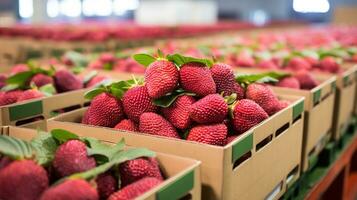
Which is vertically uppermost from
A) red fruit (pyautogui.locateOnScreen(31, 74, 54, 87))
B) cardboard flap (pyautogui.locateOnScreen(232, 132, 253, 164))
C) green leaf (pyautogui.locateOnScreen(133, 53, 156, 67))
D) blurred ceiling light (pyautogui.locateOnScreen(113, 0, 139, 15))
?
blurred ceiling light (pyautogui.locateOnScreen(113, 0, 139, 15))

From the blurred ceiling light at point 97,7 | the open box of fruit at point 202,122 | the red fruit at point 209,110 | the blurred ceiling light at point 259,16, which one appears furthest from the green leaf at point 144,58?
the blurred ceiling light at point 97,7

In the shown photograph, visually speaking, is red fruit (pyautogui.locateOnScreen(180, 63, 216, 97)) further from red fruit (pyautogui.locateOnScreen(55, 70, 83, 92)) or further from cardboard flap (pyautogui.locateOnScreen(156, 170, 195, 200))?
red fruit (pyautogui.locateOnScreen(55, 70, 83, 92))

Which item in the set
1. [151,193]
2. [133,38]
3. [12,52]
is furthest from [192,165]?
[133,38]

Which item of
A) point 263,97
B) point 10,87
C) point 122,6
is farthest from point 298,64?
point 122,6

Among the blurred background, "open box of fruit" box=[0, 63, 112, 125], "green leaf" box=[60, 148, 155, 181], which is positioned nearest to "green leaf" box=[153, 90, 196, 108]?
"green leaf" box=[60, 148, 155, 181]

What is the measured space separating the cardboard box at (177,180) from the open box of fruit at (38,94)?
584 mm

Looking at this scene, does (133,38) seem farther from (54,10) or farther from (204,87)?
(54,10)

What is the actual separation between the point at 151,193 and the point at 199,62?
1.65ft

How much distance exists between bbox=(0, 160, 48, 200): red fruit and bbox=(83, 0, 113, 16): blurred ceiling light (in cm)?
1879

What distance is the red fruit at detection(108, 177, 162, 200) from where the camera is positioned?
31.2 inches

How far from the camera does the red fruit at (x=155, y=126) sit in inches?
41.8

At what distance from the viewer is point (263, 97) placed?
1274mm

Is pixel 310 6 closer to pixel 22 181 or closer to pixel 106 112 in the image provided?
pixel 106 112

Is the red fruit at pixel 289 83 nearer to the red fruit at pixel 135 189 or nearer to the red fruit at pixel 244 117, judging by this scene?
the red fruit at pixel 244 117
